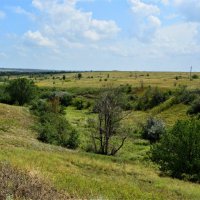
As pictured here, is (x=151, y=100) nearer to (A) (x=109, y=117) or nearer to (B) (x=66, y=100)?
(B) (x=66, y=100)

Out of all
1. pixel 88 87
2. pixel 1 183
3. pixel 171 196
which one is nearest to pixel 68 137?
pixel 171 196

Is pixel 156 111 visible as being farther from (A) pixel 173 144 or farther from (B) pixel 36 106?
(A) pixel 173 144

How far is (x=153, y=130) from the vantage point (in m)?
52.3

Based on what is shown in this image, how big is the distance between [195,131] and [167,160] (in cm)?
266

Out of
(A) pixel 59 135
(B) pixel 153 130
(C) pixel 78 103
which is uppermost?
(A) pixel 59 135

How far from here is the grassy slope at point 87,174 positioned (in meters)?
11.8

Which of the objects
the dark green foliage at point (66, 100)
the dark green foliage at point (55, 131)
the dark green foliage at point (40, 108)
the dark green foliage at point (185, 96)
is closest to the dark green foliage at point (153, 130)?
the dark green foliage at point (55, 131)

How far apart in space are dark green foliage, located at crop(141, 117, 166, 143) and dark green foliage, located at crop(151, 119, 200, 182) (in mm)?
A: 24559

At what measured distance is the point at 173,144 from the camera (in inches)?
1046

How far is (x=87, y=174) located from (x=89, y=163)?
4.51 m

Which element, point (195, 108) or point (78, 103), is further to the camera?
point (78, 103)

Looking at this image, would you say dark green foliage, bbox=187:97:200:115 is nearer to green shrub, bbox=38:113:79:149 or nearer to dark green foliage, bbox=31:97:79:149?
A: dark green foliage, bbox=31:97:79:149

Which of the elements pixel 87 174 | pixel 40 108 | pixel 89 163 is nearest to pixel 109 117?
pixel 40 108

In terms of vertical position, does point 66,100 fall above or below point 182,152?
below
